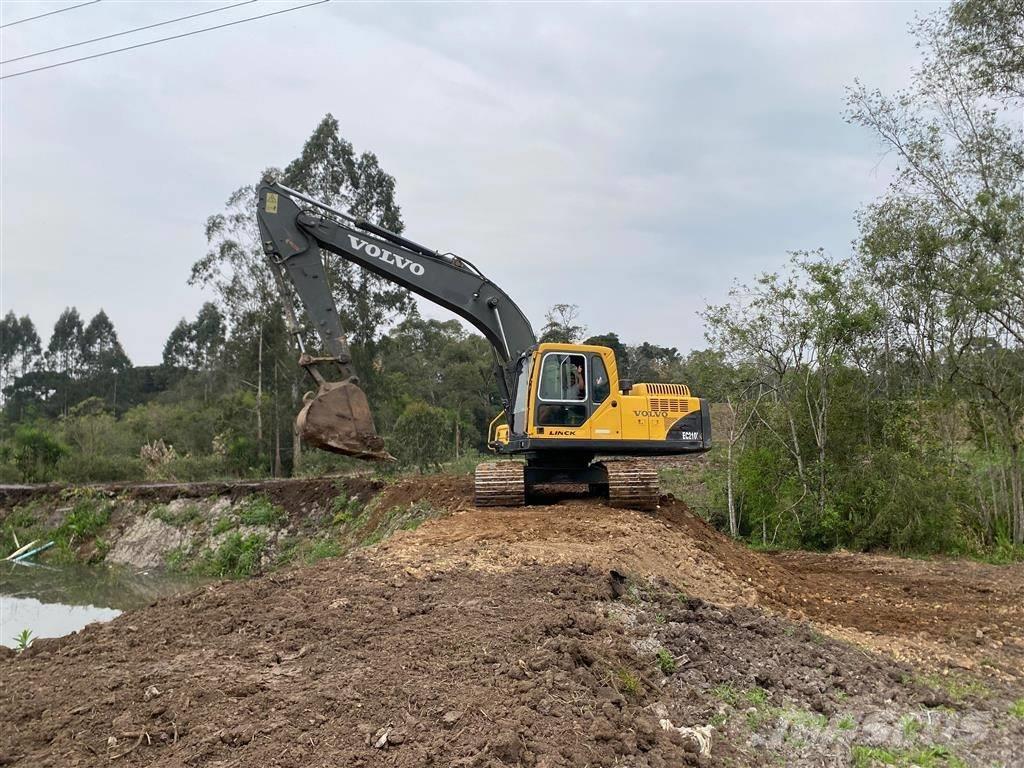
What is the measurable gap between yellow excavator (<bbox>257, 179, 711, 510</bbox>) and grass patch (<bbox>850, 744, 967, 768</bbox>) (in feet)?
22.0

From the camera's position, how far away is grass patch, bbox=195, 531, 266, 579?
16.4 meters

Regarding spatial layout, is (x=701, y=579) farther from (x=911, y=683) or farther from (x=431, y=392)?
(x=431, y=392)

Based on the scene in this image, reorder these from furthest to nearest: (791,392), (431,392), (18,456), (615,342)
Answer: (431,392), (615,342), (18,456), (791,392)

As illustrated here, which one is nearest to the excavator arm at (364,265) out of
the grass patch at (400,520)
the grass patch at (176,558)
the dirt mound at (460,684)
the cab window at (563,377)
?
the cab window at (563,377)

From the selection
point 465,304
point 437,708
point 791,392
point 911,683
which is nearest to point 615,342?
point 791,392

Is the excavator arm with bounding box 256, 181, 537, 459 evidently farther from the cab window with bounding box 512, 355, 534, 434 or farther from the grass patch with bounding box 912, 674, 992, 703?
the grass patch with bounding box 912, 674, 992, 703

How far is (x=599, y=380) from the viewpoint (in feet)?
38.2

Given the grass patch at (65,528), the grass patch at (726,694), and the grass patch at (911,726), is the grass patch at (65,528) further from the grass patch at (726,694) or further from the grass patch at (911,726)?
the grass patch at (911,726)

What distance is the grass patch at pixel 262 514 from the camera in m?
17.7

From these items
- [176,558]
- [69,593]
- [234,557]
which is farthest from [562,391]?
[69,593]

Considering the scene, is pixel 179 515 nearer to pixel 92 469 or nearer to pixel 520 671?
pixel 92 469

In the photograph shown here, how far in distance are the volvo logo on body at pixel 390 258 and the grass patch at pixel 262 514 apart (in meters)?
7.46

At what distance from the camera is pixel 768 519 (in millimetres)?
16156

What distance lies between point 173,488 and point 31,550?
10.9 feet
